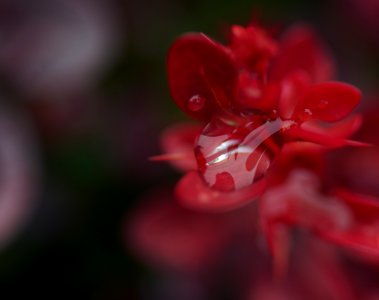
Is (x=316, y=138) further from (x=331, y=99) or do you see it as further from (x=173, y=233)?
(x=173, y=233)

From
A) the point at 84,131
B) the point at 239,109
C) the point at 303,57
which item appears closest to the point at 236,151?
the point at 239,109

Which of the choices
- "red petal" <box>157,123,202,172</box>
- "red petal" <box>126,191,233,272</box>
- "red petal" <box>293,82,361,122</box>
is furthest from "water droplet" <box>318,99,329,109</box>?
"red petal" <box>126,191,233,272</box>

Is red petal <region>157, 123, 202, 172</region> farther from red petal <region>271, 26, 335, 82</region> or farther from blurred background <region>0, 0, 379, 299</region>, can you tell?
blurred background <region>0, 0, 379, 299</region>

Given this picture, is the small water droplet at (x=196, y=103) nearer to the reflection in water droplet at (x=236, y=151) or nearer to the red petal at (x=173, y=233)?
the reflection in water droplet at (x=236, y=151)

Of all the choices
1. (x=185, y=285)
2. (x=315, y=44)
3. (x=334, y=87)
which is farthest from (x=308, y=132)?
(x=185, y=285)

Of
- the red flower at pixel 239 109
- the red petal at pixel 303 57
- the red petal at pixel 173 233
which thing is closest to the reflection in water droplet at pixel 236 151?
the red flower at pixel 239 109
